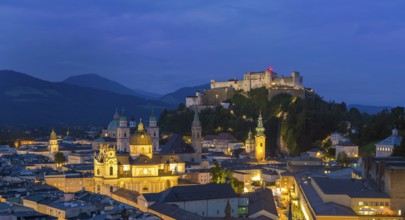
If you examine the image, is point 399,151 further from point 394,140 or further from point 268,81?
point 268,81

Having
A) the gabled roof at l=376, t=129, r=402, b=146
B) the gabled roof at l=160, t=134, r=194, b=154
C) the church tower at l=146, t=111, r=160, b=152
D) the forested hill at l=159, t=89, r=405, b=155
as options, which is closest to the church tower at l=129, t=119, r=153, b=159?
the gabled roof at l=160, t=134, r=194, b=154

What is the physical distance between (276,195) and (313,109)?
27.9 m

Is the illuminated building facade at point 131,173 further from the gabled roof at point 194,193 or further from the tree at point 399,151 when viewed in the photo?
the tree at point 399,151

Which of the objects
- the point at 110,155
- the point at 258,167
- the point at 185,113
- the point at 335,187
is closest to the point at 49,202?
the point at 110,155

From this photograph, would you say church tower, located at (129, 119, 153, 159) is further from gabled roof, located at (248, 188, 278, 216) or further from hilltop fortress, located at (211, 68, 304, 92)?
hilltop fortress, located at (211, 68, 304, 92)

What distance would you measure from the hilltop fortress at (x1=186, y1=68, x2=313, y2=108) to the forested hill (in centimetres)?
217

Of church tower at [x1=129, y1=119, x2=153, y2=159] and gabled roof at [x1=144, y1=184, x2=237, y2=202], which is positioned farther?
church tower at [x1=129, y1=119, x2=153, y2=159]

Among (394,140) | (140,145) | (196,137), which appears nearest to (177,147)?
(196,137)

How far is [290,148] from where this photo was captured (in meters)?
87.4

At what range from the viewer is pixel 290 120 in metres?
87.6

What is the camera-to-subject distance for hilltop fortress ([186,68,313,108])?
3927 inches

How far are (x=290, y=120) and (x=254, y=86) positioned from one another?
19025 millimetres

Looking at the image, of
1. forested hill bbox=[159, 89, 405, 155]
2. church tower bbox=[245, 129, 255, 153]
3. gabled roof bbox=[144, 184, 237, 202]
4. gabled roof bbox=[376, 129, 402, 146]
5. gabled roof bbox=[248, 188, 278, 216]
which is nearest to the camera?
gabled roof bbox=[248, 188, 278, 216]

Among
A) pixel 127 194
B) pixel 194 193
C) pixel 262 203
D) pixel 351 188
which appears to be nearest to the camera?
pixel 351 188
